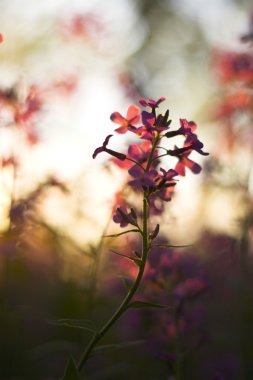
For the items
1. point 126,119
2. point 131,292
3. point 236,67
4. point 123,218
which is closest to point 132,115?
point 126,119

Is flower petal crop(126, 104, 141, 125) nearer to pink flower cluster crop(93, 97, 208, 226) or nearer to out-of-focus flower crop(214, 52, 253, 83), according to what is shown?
pink flower cluster crop(93, 97, 208, 226)

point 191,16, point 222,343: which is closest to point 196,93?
point 191,16

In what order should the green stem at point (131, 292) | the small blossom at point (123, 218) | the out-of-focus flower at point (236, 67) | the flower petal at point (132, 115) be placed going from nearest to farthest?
the green stem at point (131, 292) → the small blossom at point (123, 218) → the flower petal at point (132, 115) → the out-of-focus flower at point (236, 67)

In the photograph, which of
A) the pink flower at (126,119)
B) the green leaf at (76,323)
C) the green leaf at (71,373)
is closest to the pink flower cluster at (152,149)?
the pink flower at (126,119)

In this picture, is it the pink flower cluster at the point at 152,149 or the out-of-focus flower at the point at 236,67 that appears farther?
the out-of-focus flower at the point at 236,67

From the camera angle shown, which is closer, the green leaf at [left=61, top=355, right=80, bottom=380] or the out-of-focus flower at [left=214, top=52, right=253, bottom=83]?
the green leaf at [left=61, top=355, right=80, bottom=380]

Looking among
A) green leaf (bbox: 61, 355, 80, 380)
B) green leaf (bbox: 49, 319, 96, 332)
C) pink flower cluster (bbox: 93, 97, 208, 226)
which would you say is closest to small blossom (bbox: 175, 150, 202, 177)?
pink flower cluster (bbox: 93, 97, 208, 226)

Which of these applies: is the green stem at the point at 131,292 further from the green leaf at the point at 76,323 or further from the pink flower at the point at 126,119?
the pink flower at the point at 126,119

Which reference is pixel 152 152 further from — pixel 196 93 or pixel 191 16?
pixel 191 16
